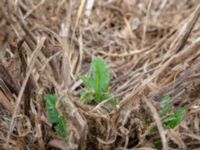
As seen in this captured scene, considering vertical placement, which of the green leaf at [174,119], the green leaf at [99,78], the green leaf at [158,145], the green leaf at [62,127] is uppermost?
the green leaf at [99,78]

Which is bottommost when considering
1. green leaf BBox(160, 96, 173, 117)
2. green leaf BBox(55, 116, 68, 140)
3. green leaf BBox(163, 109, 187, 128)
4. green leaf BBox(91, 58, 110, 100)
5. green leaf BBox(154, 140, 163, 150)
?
green leaf BBox(154, 140, 163, 150)

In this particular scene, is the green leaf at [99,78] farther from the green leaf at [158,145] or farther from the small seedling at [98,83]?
the green leaf at [158,145]

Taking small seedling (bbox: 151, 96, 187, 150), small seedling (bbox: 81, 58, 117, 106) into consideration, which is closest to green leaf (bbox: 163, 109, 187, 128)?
small seedling (bbox: 151, 96, 187, 150)

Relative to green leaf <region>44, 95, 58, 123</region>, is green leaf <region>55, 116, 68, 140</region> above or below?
below

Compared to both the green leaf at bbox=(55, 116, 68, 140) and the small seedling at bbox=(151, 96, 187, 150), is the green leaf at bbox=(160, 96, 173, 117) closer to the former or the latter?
the small seedling at bbox=(151, 96, 187, 150)

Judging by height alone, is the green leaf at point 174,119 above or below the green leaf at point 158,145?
above

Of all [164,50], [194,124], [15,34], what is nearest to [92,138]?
[194,124]

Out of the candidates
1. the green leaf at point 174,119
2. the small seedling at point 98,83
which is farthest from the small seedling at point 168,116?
the small seedling at point 98,83
